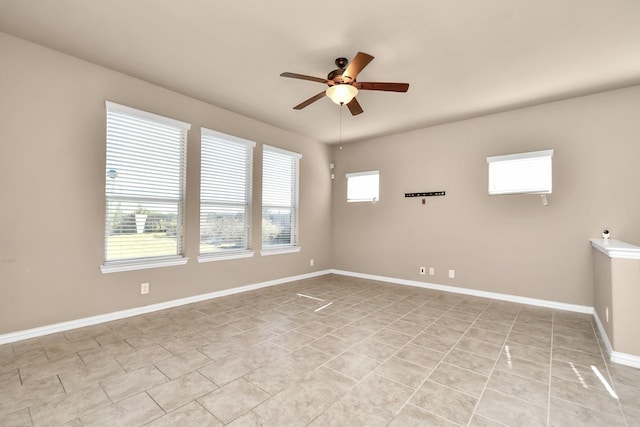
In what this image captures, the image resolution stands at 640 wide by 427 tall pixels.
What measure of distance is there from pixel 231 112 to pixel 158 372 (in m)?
3.69

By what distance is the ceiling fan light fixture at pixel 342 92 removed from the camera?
2.76 meters

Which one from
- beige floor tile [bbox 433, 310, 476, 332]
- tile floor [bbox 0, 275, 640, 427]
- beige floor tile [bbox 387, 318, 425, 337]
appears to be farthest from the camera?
Answer: beige floor tile [bbox 433, 310, 476, 332]

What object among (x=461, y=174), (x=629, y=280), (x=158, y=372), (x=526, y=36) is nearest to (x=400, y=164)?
(x=461, y=174)

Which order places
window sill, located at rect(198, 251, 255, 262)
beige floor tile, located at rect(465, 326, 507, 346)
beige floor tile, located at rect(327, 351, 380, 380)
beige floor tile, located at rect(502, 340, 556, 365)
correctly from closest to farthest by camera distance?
beige floor tile, located at rect(327, 351, 380, 380), beige floor tile, located at rect(502, 340, 556, 365), beige floor tile, located at rect(465, 326, 507, 346), window sill, located at rect(198, 251, 255, 262)

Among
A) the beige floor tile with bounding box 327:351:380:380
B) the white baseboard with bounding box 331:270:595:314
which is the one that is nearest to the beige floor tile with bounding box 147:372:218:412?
the beige floor tile with bounding box 327:351:380:380

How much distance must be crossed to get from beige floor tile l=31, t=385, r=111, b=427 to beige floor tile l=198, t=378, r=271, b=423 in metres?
0.66

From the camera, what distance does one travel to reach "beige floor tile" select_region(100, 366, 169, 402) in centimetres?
198

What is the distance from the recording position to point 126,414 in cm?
176

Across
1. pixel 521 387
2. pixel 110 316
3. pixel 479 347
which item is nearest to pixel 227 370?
pixel 110 316

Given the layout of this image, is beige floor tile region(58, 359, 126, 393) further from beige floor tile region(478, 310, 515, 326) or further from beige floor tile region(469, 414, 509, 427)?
beige floor tile region(478, 310, 515, 326)

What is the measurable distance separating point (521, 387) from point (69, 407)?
3.07m

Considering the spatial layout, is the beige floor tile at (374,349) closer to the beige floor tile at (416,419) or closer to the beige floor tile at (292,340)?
the beige floor tile at (292,340)

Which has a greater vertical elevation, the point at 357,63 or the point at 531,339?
the point at 357,63

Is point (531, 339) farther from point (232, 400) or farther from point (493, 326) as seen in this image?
point (232, 400)
